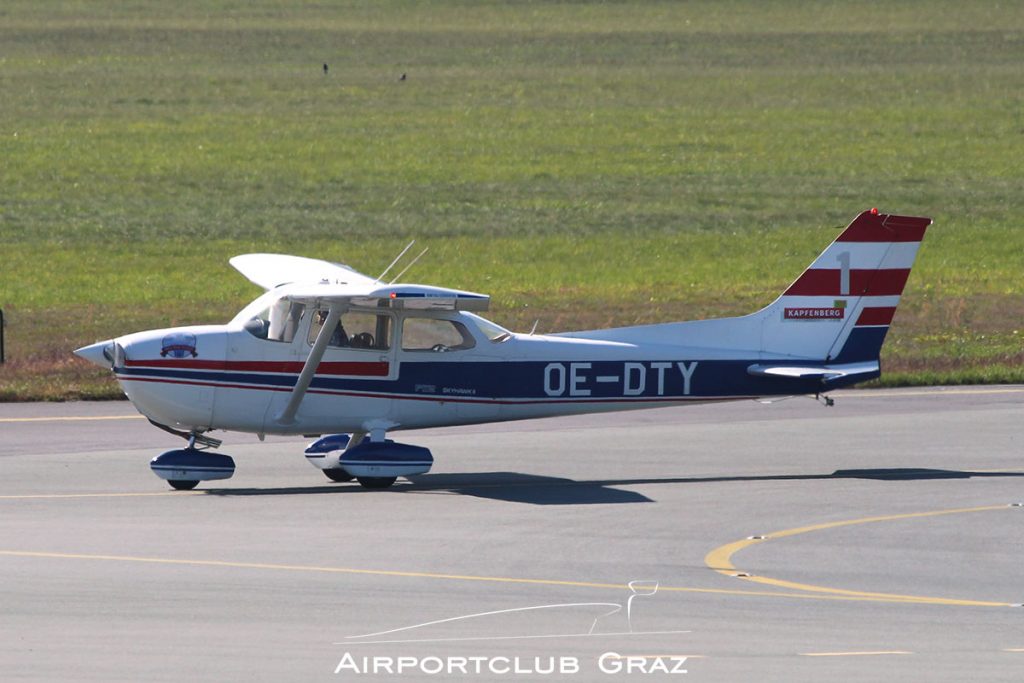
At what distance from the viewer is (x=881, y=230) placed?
1714 cm

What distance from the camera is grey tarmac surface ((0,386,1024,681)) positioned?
10500 mm

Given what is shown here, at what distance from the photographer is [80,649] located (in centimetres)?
1057

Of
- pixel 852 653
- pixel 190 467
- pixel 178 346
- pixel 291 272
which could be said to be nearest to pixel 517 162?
pixel 291 272

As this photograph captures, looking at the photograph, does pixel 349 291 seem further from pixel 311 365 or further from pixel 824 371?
pixel 824 371

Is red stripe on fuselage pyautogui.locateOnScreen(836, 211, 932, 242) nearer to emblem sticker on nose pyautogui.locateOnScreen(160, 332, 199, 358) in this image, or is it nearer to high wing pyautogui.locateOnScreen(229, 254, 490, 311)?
high wing pyautogui.locateOnScreen(229, 254, 490, 311)

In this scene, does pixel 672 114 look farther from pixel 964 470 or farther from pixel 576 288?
pixel 964 470

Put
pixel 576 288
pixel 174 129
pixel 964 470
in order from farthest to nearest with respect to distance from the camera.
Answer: pixel 174 129 < pixel 576 288 < pixel 964 470

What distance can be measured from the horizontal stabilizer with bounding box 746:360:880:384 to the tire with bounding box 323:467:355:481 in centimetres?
425

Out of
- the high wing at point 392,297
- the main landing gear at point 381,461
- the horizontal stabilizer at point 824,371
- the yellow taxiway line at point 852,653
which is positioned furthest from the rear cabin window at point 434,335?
the yellow taxiway line at point 852,653

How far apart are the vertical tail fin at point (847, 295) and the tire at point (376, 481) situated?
14.0 feet

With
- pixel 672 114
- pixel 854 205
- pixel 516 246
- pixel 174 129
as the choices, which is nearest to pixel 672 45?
pixel 672 114

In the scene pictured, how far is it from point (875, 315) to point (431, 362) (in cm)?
472

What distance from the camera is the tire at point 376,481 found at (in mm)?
A: 16047

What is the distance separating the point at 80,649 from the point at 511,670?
9.23ft
